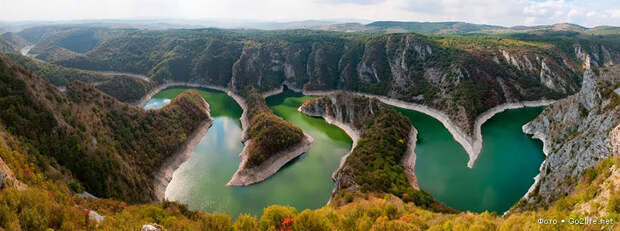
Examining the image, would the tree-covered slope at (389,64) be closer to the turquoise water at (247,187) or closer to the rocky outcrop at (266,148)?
the turquoise water at (247,187)

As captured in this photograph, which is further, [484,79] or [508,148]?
[484,79]

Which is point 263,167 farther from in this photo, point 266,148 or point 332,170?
point 332,170

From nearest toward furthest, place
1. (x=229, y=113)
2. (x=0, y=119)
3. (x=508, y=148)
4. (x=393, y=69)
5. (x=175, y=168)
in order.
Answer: (x=0, y=119), (x=175, y=168), (x=508, y=148), (x=229, y=113), (x=393, y=69)

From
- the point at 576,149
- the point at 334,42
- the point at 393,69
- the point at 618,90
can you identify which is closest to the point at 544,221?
the point at 576,149

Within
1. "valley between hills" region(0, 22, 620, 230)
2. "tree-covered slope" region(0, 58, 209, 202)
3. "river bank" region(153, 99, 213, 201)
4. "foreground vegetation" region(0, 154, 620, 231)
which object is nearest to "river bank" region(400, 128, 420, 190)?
"valley between hills" region(0, 22, 620, 230)

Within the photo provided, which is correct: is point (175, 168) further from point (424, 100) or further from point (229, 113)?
point (424, 100)

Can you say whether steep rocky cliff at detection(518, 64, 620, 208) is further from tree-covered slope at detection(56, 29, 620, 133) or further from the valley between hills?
tree-covered slope at detection(56, 29, 620, 133)

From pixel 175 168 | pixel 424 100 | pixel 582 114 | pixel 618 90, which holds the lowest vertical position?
pixel 175 168
